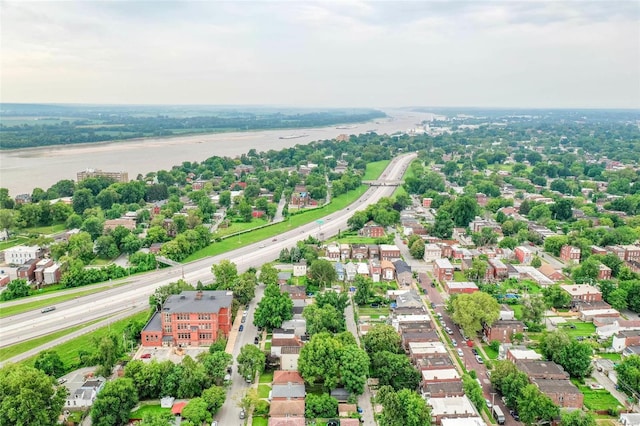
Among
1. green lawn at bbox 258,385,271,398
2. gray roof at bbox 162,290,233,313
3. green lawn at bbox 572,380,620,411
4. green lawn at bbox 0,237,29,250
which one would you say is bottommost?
green lawn at bbox 572,380,620,411

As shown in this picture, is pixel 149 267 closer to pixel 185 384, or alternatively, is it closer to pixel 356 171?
pixel 185 384

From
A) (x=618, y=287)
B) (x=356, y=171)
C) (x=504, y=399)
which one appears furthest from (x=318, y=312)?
(x=356, y=171)

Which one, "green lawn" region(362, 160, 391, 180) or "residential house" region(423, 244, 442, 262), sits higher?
"green lawn" region(362, 160, 391, 180)

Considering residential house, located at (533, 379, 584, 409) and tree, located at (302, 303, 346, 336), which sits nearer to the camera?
residential house, located at (533, 379, 584, 409)

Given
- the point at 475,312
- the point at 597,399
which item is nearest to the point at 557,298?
the point at 475,312

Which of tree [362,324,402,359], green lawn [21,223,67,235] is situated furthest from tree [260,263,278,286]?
green lawn [21,223,67,235]

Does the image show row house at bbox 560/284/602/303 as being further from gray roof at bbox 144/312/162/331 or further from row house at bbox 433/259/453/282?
gray roof at bbox 144/312/162/331

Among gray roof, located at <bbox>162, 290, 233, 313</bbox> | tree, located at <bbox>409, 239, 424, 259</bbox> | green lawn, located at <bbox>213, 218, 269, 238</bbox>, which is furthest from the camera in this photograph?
green lawn, located at <bbox>213, 218, 269, 238</bbox>
